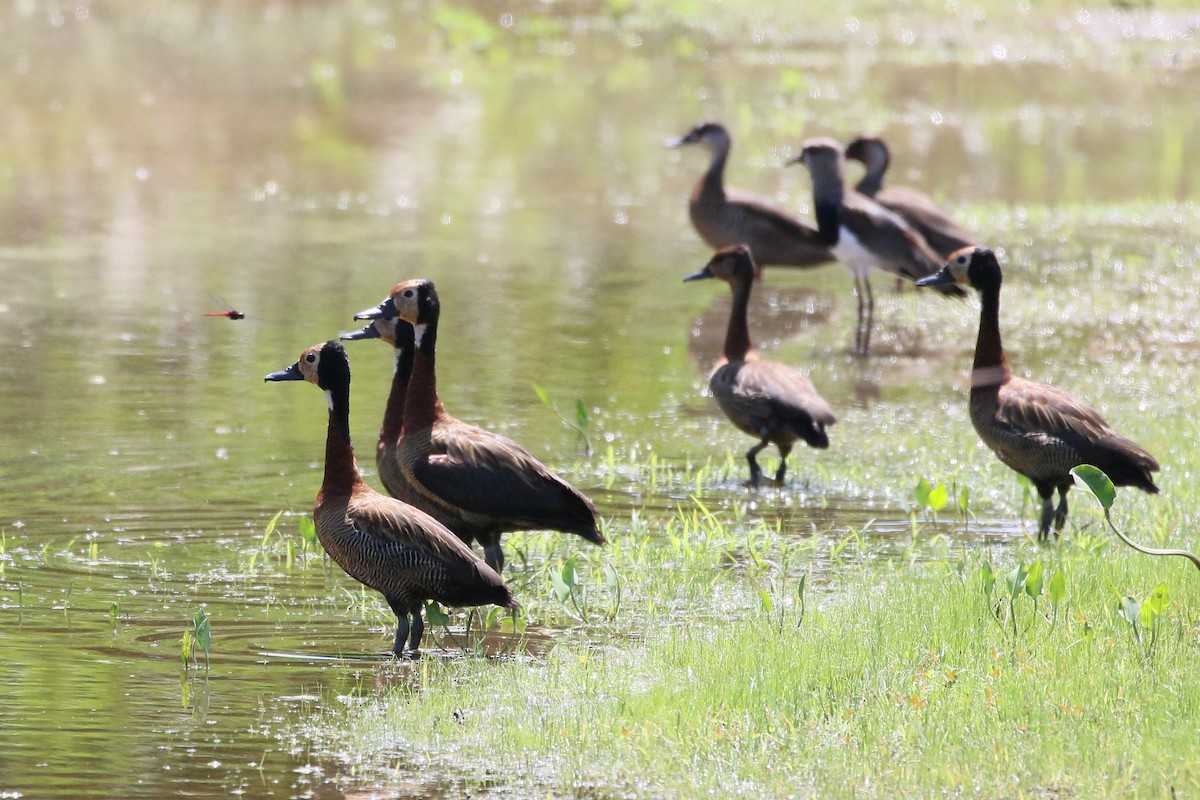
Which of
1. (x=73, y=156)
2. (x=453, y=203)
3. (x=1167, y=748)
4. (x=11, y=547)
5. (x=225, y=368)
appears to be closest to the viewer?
(x=1167, y=748)

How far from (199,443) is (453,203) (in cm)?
918

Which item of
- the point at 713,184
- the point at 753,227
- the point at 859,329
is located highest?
the point at 713,184

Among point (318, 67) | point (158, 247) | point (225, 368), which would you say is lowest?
point (225, 368)

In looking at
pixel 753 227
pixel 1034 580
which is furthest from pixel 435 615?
pixel 753 227

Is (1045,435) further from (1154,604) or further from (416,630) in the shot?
(416,630)

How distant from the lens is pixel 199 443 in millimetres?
10531

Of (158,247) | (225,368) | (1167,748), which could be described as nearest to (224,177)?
(158,247)

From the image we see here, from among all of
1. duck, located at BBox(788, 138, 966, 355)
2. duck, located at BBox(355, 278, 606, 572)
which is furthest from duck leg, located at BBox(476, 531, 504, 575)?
duck, located at BBox(788, 138, 966, 355)

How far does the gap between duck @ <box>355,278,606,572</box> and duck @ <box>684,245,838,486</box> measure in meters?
1.93

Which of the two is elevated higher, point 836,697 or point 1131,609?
point 1131,609

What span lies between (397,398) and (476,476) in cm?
75

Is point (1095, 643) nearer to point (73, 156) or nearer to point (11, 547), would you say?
point (11, 547)

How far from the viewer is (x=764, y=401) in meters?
10.1

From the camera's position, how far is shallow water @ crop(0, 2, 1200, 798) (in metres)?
7.28
